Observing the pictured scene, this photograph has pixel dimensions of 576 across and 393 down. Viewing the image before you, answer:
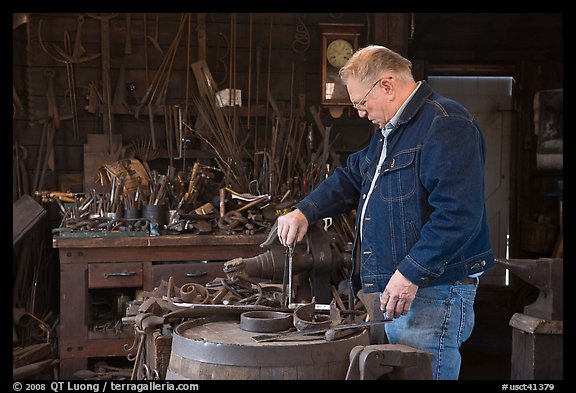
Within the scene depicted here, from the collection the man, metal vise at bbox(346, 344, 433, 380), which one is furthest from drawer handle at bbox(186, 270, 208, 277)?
metal vise at bbox(346, 344, 433, 380)

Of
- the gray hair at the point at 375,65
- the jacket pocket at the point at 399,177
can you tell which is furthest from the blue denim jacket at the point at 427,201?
the gray hair at the point at 375,65

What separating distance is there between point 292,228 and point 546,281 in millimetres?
1044

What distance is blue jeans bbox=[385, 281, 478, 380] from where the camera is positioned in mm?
2457

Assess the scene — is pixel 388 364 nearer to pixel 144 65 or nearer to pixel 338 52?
pixel 338 52

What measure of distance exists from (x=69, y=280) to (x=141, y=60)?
2108 mm

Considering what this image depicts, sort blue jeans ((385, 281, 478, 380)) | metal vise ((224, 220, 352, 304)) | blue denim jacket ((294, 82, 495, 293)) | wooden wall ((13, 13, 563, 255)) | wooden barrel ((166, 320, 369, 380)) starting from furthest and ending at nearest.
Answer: wooden wall ((13, 13, 563, 255))
metal vise ((224, 220, 352, 304))
blue jeans ((385, 281, 478, 380))
blue denim jacket ((294, 82, 495, 293))
wooden barrel ((166, 320, 369, 380))

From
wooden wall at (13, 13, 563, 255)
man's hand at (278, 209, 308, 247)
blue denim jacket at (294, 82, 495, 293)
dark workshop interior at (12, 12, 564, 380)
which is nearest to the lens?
blue denim jacket at (294, 82, 495, 293)

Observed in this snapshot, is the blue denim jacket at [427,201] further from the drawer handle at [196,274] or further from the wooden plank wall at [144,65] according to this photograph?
the wooden plank wall at [144,65]

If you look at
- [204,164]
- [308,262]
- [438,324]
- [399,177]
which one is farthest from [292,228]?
[204,164]

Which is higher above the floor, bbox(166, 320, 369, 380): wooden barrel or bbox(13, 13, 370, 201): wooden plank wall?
bbox(13, 13, 370, 201): wooden plank wall

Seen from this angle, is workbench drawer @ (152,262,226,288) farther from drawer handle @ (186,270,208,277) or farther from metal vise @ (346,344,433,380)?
metal vise @ (346,344,433,380)

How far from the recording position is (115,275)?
454 cm

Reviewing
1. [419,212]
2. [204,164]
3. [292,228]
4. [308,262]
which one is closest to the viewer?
[419,212]
